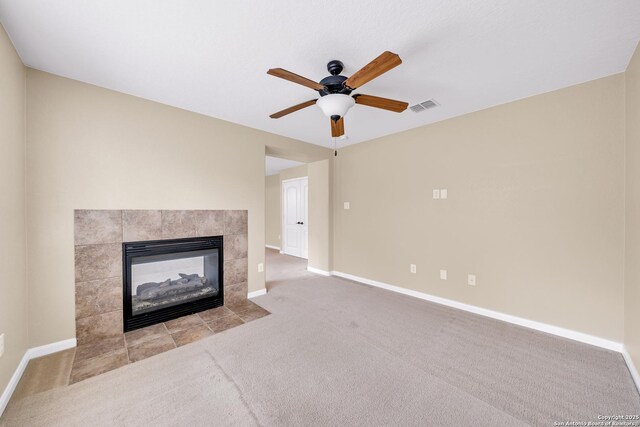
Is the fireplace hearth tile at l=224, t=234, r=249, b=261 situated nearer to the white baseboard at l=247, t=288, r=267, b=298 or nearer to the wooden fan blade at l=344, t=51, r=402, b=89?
the white baseboard at l=247, t=288, r=267, b=298

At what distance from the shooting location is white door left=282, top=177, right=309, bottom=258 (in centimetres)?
687

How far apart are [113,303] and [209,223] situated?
1236mm

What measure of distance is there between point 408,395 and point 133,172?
10.6ft

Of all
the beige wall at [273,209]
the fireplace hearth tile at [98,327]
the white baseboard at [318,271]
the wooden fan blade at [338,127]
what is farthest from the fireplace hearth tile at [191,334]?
the beige wall at [273,209]

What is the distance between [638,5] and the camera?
1.53 metres

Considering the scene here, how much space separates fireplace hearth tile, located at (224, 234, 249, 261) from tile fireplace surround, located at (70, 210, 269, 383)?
21.6 inches

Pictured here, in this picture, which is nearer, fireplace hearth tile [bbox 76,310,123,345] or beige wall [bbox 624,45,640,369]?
beige wall [bbox 624,45,640,369]

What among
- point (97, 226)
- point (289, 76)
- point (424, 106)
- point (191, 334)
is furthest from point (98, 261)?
point (424, 106)

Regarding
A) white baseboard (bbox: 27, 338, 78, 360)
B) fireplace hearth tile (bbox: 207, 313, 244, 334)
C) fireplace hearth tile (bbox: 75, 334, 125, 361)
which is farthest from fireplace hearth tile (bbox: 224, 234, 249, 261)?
white baseboard (bbox: 27, 338, 78, 360)

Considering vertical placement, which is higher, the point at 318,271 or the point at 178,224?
the point at 178,224

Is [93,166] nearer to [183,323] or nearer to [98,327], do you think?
[98,327]

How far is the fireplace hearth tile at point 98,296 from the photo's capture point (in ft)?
7.98

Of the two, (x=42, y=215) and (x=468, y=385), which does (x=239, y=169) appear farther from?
(x=468, y=385)

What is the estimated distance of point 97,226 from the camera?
2502 mm
